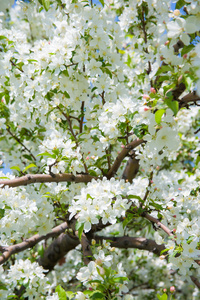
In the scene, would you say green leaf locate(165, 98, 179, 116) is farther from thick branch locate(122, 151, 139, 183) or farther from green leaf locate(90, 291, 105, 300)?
thick branch locate(122, 151, 139, 183)

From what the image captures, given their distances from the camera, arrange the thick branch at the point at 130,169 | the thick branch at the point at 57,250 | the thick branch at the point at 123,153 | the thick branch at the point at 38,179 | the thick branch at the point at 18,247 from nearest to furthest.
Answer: the thick branch at the point at 38,179, the thick branch at the point at 123,153, the thick branch at the point at 18,247, the thick branch at the point at 57,250, the thick branch at the point at 130,169

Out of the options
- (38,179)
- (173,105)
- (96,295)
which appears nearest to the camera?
(173,105)

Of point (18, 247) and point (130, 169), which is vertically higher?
point (130, 169)

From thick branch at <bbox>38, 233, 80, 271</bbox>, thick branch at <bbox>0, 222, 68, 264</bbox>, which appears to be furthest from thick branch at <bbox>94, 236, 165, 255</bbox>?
thick branch at <bbox>0, 222, 68, 264</bbox>

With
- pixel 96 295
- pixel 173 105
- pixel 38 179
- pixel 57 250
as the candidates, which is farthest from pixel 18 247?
pixel 173 105

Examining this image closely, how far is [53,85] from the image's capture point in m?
1.93

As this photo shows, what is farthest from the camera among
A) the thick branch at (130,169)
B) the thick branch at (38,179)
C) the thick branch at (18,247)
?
the thick branch at (130,169)

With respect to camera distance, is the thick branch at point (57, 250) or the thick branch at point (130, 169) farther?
the thick branch at point (130, 169)

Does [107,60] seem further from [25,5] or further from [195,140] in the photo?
[195,140]

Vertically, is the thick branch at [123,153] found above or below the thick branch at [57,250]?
above

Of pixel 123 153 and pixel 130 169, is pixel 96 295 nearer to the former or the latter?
pixel 123 153

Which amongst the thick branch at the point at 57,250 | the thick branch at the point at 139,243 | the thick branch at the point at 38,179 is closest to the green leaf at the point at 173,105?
the thick branch at the point at 38,179

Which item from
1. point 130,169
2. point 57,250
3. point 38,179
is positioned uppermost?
point 38,179

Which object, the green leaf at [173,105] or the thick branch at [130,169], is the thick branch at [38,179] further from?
the thick branch at [130,169]
